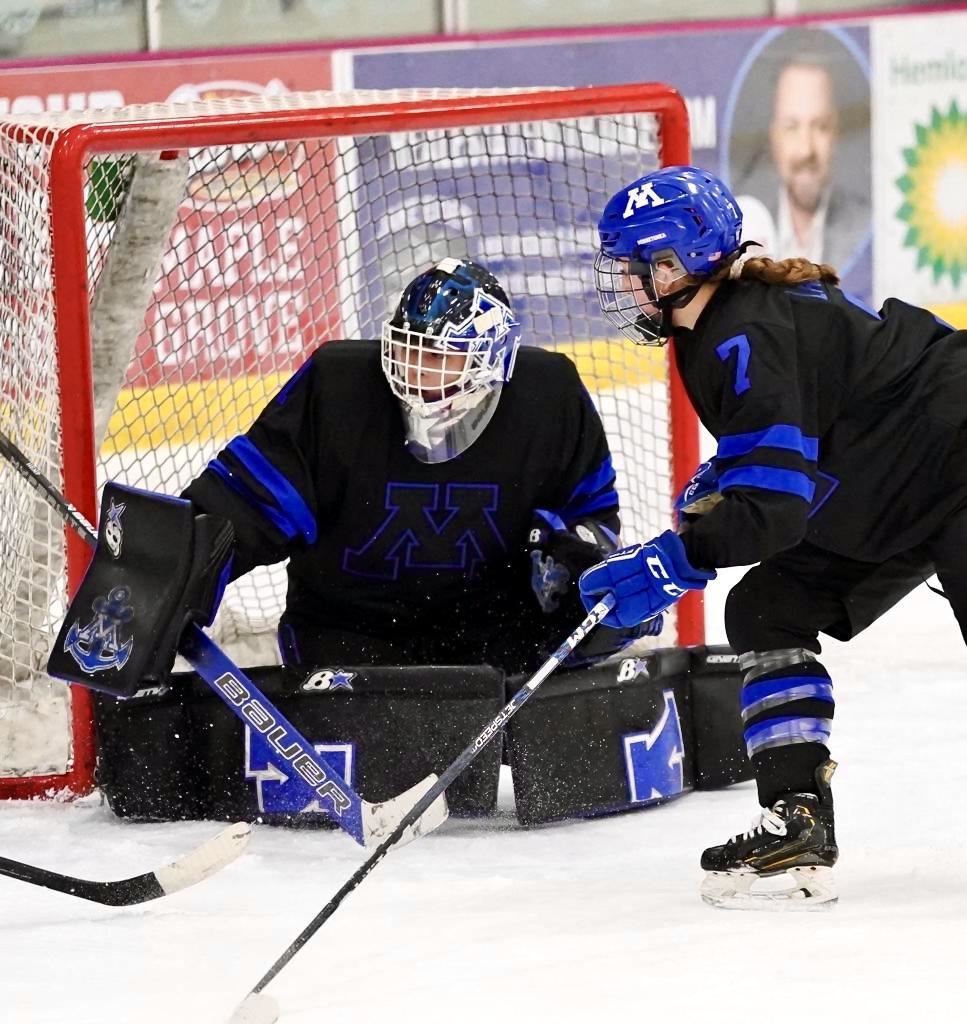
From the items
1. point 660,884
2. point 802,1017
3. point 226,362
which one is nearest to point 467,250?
→ point 226,362

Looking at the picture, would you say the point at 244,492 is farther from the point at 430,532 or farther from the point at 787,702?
the point at 787,702

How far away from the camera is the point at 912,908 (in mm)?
2320

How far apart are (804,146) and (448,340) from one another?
3877 mm

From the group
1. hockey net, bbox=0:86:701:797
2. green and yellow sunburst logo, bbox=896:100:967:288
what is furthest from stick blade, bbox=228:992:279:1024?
green and yellow sunburst logo, bbox=896:100:967:288

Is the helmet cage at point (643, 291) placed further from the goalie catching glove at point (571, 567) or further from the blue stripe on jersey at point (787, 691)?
the goalie catching glove at point (571, 567)

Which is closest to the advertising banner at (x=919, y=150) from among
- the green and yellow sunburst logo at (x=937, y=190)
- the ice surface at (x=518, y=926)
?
the green and yellow sunburst logo at (x=937, y=190)

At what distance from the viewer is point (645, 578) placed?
2.38m

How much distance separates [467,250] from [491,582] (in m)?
1.72

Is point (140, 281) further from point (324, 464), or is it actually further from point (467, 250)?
point (467, 250)

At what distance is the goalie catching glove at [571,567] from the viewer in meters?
3.01

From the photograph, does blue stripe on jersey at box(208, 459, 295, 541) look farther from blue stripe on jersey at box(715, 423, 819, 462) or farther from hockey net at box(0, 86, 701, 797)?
blue stripe on jersey at box(715, 423, 819, 462)

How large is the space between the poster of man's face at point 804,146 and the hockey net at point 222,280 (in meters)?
1.21

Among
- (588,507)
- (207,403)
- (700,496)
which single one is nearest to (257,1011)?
(700,496)

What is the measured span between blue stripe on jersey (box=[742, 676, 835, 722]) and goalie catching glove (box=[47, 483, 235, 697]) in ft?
2.58
